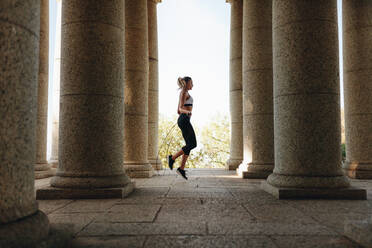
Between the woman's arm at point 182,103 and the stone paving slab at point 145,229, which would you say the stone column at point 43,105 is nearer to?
the woman's arm at point 182,103

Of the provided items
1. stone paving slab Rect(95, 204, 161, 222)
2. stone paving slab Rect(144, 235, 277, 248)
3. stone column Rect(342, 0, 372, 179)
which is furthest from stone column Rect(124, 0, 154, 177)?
stone paving slab Rect(144, 235, 277, 248)

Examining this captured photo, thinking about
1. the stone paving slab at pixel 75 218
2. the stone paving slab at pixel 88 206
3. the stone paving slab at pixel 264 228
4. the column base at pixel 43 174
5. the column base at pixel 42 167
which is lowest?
the column base at pixel 43 174

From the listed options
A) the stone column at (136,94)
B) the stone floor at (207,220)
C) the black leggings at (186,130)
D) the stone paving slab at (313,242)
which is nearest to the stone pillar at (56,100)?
the stone column at (136,94)

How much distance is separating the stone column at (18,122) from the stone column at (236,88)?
2752cm

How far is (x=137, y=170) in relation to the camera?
78.3ft

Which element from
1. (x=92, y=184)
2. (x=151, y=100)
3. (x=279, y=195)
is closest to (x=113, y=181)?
(x=92, y=184)

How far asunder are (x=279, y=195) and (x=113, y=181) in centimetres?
731

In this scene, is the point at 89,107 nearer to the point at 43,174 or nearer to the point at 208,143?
the point at 43,174

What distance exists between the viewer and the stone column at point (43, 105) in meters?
25.5

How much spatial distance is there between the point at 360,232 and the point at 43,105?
25584 mm

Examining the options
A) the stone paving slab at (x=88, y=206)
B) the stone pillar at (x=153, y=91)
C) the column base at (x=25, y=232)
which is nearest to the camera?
the column base at (x=25, y=232)

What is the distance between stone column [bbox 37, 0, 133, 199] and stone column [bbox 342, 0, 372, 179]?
17742 mm

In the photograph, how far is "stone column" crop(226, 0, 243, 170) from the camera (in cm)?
3309

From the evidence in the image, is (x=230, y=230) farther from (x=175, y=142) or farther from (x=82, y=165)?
(x=175, y=142)
